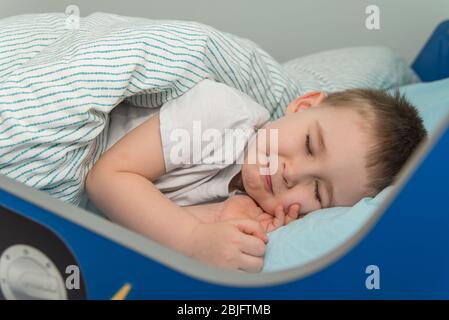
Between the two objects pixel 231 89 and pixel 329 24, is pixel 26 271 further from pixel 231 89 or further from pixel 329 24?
pixel 329 24

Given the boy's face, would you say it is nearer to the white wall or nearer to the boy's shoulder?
the boy's shoulder

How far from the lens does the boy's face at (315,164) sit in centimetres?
75

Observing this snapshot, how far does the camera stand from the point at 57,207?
53 centimetres

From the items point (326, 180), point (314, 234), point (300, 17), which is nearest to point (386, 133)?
point (326, 180)

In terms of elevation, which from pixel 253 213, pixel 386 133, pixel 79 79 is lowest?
pixel 253 213

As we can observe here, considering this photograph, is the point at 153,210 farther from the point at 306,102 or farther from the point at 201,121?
the point at 306,102

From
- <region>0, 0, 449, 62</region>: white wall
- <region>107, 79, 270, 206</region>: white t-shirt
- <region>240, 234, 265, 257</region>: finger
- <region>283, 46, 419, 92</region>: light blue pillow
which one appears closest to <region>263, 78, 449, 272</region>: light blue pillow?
<region>240, 234, 265, 257</region>: finger

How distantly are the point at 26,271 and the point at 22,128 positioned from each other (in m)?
0.20

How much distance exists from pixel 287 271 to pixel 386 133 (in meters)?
0.33

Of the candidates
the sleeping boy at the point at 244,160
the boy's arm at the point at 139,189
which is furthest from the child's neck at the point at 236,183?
the boy's arm at the point at 139,189

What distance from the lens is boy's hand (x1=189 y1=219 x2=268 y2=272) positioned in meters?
0.64

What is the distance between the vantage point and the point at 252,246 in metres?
0.65
